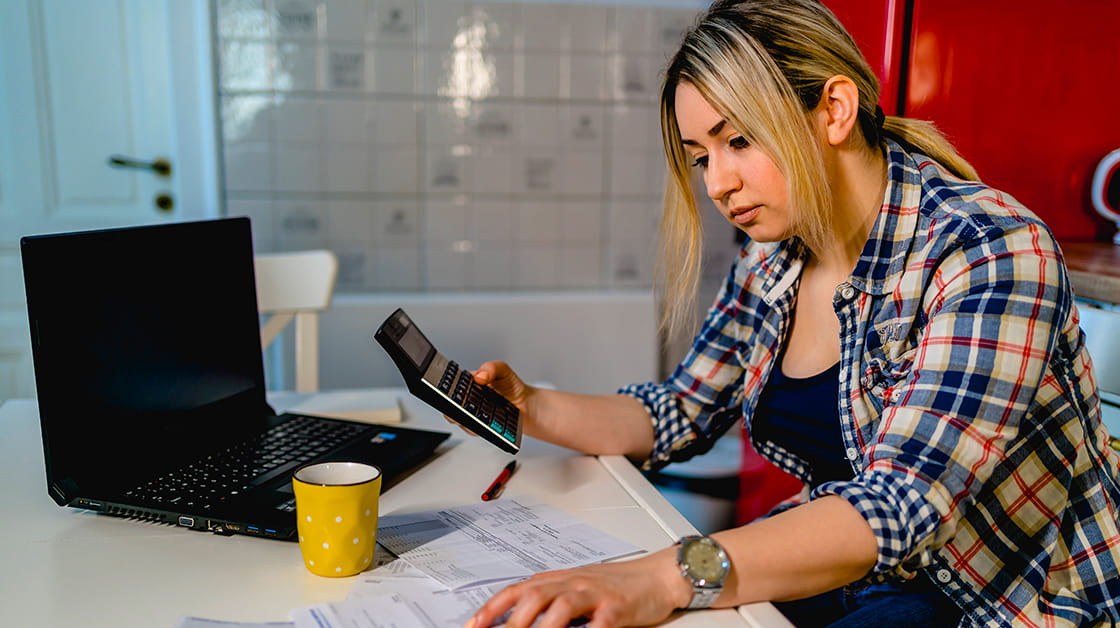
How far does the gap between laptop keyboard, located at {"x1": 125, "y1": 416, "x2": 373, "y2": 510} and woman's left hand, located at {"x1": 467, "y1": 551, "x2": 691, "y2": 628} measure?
37 centimetres

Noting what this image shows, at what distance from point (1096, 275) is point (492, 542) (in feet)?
2.97

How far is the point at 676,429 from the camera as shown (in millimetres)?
1202

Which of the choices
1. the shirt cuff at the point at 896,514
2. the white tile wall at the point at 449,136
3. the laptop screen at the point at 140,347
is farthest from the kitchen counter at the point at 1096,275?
the white tile wall at the point at 449,136

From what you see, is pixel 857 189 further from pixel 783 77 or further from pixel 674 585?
pixel 674 585

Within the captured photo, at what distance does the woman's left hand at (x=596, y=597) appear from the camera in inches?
A: 26.0

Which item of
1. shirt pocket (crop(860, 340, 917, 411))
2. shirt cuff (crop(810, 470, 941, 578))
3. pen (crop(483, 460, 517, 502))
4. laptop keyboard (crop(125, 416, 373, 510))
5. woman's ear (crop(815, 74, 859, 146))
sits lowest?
pen (crop(483, 460, 517, 502))

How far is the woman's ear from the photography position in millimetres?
939

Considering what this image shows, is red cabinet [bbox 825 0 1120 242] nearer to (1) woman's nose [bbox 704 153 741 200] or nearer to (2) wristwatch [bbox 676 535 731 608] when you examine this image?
(1) woman's nose [bbox 704 153 741 200]

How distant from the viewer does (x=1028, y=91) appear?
1505mm

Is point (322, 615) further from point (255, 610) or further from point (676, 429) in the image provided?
point (676, 429)

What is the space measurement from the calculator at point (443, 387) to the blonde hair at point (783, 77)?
40cm

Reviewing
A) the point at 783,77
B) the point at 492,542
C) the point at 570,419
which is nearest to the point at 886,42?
the point at 783,77

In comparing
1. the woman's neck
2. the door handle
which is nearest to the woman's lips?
the woman's neck

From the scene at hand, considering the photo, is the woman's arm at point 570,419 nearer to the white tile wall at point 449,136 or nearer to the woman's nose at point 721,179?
the woman's nose at point 721,179
